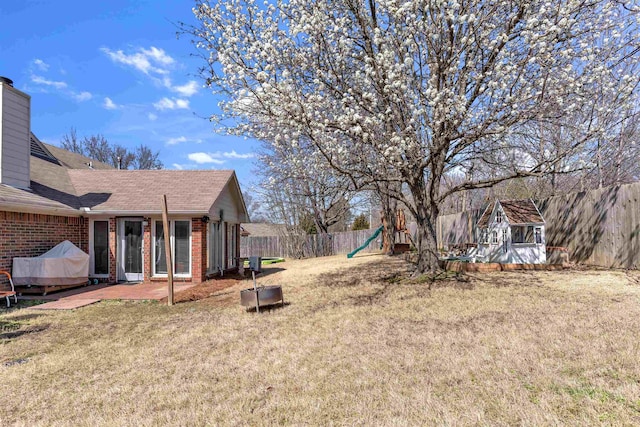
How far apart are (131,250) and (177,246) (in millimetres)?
1577

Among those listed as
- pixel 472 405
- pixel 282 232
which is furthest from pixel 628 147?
pixel 282 232

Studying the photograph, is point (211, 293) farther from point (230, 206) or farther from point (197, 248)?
point (230, 206)

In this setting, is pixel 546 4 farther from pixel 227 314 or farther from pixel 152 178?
pixel 152 178

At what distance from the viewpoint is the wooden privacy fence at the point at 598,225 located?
903cm

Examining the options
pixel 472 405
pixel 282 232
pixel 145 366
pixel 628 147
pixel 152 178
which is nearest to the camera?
pixel 472 405

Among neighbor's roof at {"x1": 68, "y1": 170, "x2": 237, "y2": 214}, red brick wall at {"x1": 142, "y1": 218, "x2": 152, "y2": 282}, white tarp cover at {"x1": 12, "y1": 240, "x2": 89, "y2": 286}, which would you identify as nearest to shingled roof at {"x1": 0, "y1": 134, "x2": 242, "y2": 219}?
neighbor's roof at {"x1": 68, "y1": 170, "x2": 237, "y2": 214}

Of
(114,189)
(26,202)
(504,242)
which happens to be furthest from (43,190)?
(504,242)

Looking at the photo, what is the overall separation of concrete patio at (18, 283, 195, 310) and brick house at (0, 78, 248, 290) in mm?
710

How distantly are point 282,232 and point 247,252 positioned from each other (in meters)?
3.06

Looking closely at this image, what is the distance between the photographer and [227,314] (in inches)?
283

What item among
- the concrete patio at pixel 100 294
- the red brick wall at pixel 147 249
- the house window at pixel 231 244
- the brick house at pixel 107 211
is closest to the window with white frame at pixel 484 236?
the brick house at pixel 107 211

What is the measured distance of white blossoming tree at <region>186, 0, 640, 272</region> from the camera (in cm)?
714

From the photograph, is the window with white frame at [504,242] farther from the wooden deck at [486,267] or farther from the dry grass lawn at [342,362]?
the dry grass lawn at [342,362]

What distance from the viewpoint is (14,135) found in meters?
10.3
